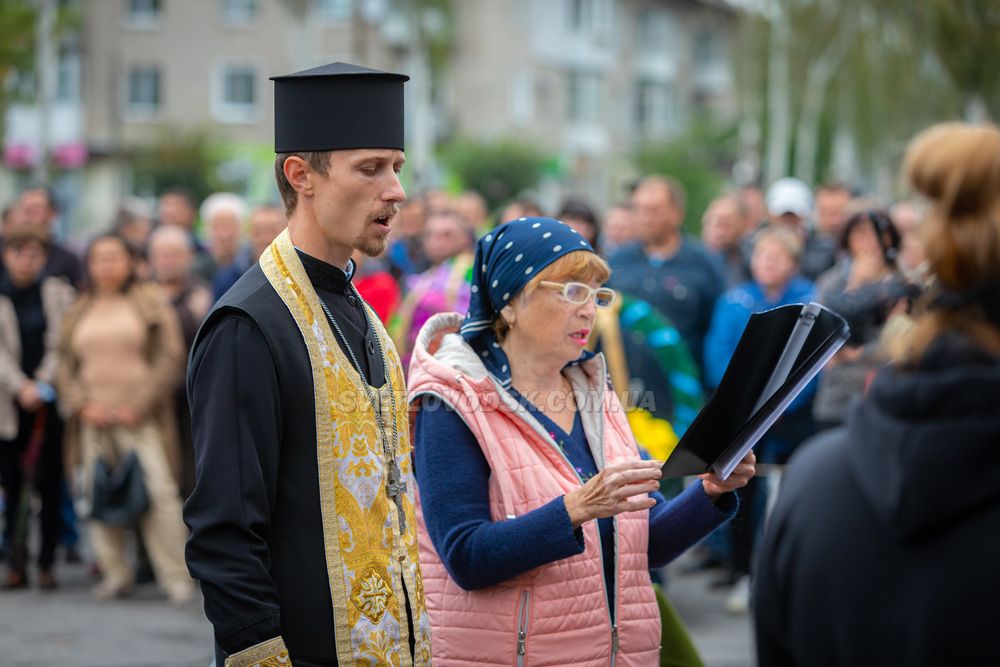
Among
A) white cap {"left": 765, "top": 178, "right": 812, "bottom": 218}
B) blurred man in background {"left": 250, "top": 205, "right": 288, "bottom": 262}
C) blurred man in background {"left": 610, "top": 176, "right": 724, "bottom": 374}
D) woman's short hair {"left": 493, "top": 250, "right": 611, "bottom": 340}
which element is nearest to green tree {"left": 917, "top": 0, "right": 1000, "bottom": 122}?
white cap {"left": 765, "top": 178, "right": 812, "bottom": 218}

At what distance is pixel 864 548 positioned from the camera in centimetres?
219

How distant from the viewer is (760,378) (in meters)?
3.38

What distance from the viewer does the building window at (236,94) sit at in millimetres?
54281

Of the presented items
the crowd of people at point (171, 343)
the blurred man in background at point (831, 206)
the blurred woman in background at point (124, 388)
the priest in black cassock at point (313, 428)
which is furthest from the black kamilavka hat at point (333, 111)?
the blurred man in background at point (831, 206)

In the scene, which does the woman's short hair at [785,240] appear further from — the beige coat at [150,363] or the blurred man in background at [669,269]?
the beige coat at [150,363]

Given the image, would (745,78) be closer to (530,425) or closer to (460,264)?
(460,264)

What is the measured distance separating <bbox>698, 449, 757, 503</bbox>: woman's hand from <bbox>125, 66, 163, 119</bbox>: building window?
5386 centimetres

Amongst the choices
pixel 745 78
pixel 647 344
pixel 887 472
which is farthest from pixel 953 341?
pixel 745 78

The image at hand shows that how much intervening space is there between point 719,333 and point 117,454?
4.00m

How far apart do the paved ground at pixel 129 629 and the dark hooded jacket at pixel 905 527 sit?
512 cm

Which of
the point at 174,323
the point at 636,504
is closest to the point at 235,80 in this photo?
the point at 174,323

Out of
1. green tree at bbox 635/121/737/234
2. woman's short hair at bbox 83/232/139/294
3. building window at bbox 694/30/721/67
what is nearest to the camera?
woman's short hair at bbox 83/232/139/294

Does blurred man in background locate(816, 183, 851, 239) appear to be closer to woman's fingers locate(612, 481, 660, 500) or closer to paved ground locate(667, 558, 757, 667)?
paved ground locate(667, 558, 757, 667)

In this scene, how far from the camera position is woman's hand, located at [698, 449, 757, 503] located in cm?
366
